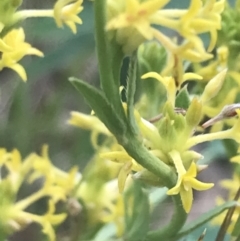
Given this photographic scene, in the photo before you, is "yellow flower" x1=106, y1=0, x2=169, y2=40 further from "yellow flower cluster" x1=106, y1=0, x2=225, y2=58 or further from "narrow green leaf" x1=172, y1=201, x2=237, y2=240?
"narrow green leaf" x1=172, y1=201, x2=237, y2=240

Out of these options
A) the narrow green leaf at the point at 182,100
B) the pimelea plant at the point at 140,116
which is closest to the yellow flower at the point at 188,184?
the pimelea plant at the point at 140,116

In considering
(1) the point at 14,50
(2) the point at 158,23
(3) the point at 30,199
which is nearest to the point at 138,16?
(2) the point at 158,23

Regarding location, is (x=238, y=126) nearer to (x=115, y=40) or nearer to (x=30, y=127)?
(x=115, y=40)

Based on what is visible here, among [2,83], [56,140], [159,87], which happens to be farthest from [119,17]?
[2,83]

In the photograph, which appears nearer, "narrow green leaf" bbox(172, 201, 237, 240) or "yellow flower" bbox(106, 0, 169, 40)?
"yellow flower" bbox(106, 0, 169, 40)

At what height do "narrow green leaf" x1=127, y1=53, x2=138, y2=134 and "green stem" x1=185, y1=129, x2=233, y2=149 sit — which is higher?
"narrow green leaf" x1=127, y1=53, x2=138, y2=134

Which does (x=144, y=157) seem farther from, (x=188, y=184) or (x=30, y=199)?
(x=30, y=199)

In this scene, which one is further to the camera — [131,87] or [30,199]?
[30,199]

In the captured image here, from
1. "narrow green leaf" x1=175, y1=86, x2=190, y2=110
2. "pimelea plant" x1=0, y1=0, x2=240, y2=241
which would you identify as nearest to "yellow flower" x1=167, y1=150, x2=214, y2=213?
"pimelea plant" x1=0, y1=0, x2=240, y2=241
